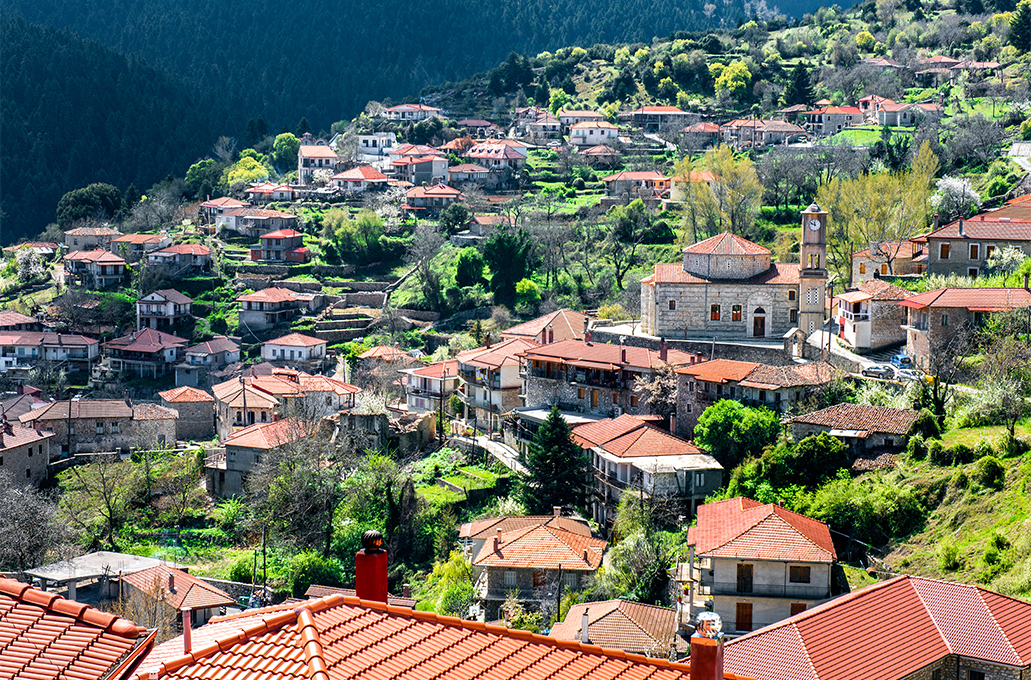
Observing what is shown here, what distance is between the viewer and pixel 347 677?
6688 mm

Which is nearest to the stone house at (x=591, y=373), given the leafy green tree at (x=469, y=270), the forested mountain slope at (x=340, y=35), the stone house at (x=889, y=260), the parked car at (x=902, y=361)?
the parked car at (x=902, y=361)

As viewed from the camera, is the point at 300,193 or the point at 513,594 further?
the point at 300,193

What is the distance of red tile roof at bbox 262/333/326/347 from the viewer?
198 feet

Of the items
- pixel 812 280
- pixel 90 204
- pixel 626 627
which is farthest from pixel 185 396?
pixel 90 204

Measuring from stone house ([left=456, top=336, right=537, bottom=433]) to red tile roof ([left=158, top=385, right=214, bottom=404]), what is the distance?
14346 mm

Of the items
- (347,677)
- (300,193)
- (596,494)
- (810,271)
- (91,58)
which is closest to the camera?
(347,677)

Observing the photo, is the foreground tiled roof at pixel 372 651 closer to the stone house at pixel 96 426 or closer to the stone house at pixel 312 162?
the stone house at pixel 96 426

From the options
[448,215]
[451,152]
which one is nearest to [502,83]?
[451,152]

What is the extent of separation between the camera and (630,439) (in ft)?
114

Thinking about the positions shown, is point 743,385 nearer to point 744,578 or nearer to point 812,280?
point 812,280

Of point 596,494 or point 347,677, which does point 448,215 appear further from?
point 347,677

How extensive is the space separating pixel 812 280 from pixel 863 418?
10.4 metres

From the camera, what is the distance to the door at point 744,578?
25000mm

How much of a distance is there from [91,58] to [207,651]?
469 ft
